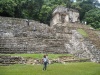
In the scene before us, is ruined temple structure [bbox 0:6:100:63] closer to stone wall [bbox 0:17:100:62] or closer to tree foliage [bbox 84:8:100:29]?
stone wall [bbox 0:17:100:62]

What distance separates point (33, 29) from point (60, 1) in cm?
2256

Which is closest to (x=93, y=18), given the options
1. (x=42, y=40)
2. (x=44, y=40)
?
(x=44, y=40)

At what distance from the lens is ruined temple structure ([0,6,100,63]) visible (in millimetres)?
22602

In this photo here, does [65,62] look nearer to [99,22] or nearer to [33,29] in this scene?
[33,29]

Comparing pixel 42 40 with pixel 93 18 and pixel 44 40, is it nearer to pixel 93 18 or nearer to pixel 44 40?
pixel 44 40

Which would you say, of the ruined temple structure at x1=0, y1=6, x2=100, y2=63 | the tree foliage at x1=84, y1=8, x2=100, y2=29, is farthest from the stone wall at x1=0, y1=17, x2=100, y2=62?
the tree foliage at x1=84, y1=8, x2=100, y2=29

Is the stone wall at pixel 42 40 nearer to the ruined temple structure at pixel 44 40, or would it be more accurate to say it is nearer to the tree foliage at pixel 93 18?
the ruined temple structure at pixel 44 40

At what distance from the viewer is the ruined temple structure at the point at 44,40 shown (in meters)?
22.6

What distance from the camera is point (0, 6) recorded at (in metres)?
34.9

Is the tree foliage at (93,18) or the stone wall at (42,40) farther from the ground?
the tree foliage at (93,18)

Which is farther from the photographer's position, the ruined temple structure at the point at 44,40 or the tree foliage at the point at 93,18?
the tree foliage at the point at 93,18

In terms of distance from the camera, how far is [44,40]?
83.9 ft

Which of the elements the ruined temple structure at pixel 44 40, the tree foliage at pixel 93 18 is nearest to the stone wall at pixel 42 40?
the ruined temple structure at pixel 44 40

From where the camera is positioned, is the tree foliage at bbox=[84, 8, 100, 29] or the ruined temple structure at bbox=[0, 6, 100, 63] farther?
the tree foliage at bbox=[84, 8, 100, 29]
